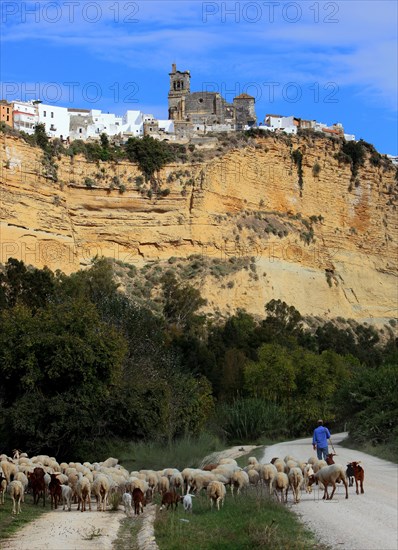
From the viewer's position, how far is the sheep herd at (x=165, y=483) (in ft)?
59.5

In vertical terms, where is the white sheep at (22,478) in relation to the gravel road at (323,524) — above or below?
above

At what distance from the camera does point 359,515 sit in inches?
629

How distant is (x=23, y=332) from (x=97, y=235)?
132 ft

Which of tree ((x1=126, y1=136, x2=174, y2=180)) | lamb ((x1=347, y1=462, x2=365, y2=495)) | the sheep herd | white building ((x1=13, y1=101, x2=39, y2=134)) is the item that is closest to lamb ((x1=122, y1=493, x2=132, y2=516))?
the sheep herd

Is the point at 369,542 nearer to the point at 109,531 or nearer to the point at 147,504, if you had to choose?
the point at 109,531

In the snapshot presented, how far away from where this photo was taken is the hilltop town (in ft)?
256

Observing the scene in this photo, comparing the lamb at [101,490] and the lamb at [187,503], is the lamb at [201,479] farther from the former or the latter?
the lamb at [101,490]

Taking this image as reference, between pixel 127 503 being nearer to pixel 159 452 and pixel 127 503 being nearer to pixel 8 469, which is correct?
pixel 8 469

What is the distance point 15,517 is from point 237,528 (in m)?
4.67

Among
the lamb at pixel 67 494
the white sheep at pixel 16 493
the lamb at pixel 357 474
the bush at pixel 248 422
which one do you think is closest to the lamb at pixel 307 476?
the lamb at pixel 357 474

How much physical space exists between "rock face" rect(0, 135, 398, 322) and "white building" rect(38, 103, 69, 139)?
30.8ft

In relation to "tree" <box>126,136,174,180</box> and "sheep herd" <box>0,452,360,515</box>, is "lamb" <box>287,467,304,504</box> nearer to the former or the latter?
"sheep herd" <box>0,452,360,515</box>

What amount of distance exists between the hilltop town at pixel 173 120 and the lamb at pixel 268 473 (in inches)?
2276

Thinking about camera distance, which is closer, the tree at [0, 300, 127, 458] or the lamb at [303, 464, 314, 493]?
the lamb at [303, 464, 314, 493]
